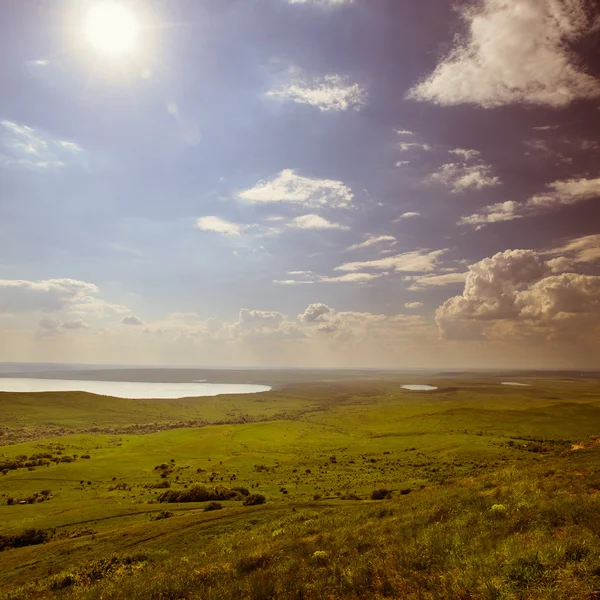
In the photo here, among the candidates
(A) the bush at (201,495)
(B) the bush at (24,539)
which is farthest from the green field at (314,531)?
(A) the bush at (201,495)

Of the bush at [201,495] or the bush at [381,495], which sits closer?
the bush at [381,495]


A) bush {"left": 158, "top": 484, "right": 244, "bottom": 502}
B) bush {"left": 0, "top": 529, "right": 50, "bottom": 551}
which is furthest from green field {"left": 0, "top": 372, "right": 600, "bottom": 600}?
bush {"left": 158, "top": 484, "right": 244, "bottom": 502}

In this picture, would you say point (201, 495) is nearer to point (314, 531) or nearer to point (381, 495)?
point (381, 495)

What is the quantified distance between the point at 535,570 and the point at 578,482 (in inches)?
608

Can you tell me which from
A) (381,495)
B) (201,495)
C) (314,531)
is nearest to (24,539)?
(201,495)

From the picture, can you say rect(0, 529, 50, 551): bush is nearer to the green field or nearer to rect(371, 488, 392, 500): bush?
the green field

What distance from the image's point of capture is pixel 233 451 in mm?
74000

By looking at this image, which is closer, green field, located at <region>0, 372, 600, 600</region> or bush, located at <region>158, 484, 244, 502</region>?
green field, located at <region>0, 372, 600, 600</region>

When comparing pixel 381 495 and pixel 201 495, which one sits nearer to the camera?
pixel 381 495

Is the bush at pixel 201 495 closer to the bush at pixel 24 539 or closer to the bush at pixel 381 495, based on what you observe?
the bush at pixel 24 539

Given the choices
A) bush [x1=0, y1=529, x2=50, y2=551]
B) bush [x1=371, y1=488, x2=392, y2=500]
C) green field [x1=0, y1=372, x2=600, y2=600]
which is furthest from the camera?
bush [x1=371, y1=488, x2=392, y2=500]

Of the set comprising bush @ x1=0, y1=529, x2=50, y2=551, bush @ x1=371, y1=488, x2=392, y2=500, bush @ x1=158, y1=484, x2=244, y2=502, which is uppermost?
bush @ x1=0, y1=529, x2=50, y2=551

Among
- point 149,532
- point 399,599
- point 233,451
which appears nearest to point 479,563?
point 399,599

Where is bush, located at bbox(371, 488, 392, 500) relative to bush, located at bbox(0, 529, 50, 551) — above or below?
below
